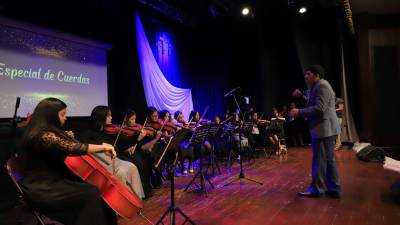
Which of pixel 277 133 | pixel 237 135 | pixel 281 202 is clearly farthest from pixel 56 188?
pixel 277 133

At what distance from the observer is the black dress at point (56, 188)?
242 centimetres

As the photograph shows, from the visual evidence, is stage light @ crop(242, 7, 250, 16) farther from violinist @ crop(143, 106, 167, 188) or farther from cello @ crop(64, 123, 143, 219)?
cello @ crop(64, 123, 143, 219)

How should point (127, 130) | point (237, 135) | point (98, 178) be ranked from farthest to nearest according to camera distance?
1. point (237, 135)
2. point (127, 130)
3. point (98, 178)

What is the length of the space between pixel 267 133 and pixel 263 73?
2774 mm

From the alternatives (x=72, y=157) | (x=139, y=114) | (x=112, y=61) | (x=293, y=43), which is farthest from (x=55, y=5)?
(x=293, y=43)

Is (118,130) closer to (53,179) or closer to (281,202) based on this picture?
(53,179)

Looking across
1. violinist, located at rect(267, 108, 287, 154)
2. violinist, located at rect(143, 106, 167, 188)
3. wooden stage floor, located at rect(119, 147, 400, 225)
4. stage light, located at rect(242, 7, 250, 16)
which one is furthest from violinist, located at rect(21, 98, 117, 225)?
stage light, located at rect(242, 7, 250, 16)

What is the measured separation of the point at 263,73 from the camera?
11.5 metres

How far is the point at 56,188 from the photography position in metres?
2.47

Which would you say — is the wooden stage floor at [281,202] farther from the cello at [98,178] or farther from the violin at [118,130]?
the cello at [98,178]

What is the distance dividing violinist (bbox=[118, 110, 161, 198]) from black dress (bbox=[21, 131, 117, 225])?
6.54 ft

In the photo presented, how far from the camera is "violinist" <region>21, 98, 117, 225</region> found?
242cm

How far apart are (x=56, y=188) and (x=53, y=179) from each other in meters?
0.08

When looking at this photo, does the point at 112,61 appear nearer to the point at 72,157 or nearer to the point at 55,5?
the point at 55,5
